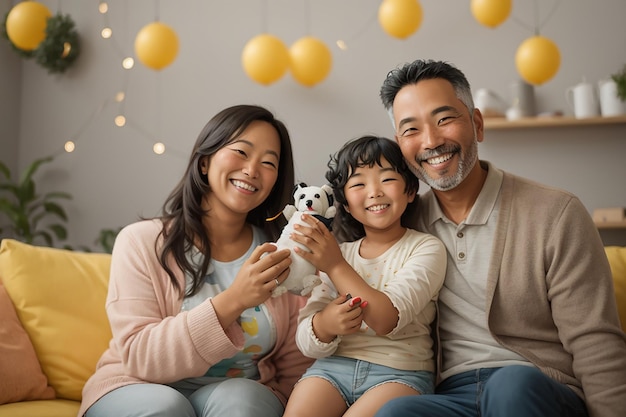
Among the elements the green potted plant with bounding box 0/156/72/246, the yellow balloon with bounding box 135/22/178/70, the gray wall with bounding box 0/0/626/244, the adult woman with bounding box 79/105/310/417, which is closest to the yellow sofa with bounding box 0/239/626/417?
the adult woman with bounding box 79/105/310/417

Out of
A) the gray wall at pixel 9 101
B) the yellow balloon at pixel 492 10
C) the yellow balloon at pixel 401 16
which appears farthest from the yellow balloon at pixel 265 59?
the gray wall at pixel 9 101

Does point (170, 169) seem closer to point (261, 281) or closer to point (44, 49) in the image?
point (44, 49)

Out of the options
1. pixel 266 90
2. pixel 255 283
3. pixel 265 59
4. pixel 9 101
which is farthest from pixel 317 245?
pixel 9 101

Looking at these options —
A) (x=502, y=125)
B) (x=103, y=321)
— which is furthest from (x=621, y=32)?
(x=103, y=321)

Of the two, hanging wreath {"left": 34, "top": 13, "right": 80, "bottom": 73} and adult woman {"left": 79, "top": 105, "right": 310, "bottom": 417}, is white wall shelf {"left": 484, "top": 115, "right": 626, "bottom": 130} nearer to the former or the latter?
adult woman {"left": 79, "top": 105, "right": 310, "bottom": 417}

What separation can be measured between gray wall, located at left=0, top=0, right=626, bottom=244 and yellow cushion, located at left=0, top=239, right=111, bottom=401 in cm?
206

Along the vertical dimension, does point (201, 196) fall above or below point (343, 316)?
above

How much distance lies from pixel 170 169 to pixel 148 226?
2.31m

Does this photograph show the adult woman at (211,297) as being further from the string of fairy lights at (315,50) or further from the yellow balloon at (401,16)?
the yellow balloon at (401,16)

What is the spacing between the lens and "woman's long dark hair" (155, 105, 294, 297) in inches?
70.2

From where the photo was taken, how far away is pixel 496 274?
1650 mm

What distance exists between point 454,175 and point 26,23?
8.93ft

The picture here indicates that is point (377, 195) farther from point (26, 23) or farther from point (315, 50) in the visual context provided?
point (26, 23)

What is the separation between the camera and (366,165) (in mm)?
1751
